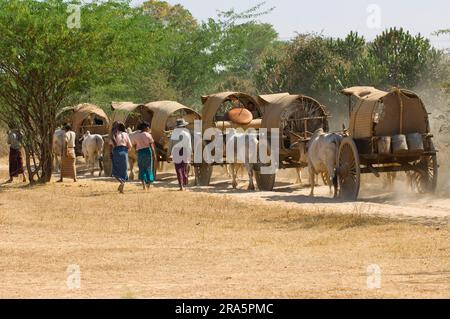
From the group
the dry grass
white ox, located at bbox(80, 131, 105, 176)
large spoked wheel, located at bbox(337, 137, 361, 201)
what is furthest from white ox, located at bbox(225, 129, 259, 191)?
the dry grass

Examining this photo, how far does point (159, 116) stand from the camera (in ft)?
101

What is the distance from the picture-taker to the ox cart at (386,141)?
A: 826 inches

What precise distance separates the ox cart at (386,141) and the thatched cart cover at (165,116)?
9.06 metres

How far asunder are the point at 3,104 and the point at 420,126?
41.3ft

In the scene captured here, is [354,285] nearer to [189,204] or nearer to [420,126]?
[189,204]

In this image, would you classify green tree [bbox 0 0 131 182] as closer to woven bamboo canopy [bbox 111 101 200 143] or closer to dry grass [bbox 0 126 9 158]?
woven bamboo canopy [bbox 111 101 200 143]

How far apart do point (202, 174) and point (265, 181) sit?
306cm

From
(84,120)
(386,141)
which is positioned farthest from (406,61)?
(386,141)

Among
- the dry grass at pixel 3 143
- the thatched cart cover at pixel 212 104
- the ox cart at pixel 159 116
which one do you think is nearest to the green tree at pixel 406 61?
the ox cart at pixel 159 116

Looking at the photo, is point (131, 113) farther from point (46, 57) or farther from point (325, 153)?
point (325, 153)

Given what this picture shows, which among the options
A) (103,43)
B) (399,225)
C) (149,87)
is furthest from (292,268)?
(149,87)

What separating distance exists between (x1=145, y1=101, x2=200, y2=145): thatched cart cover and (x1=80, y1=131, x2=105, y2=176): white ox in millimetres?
2921

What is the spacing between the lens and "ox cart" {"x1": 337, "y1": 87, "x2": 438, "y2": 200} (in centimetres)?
2099

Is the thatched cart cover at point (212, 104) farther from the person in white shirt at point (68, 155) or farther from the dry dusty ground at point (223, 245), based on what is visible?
the dry dusty ground at point (223, 245)
